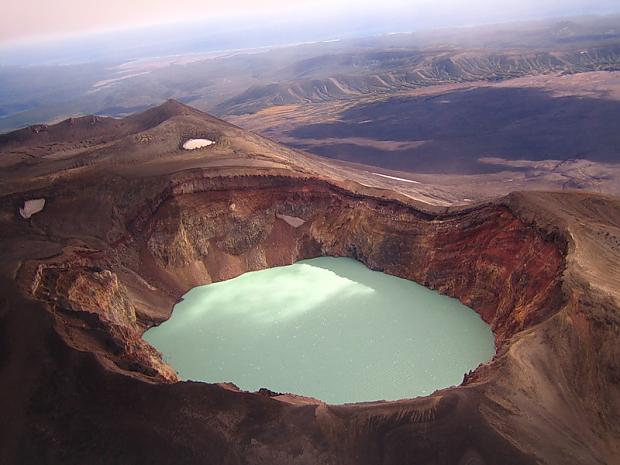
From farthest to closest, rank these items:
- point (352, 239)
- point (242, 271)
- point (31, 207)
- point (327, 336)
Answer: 1. point (352, 239)
2. point (242, 271)
3. point (31, 207)
4. point (327, 336)

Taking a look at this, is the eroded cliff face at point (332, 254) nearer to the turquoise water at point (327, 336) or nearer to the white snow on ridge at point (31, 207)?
the white snow on ridge at point (31, 207)

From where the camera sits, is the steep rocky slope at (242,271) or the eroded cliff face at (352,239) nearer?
the steep rocky slope at (242,271)

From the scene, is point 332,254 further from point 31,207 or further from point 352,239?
point 31,207

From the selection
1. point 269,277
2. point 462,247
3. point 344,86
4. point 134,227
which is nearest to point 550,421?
point 462,247

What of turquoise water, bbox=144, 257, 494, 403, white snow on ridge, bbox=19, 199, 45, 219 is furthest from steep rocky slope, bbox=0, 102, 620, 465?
turquoise water, bbox=144, 257, 494, 403

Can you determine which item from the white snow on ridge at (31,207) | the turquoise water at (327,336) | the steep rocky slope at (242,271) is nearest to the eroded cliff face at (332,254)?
the steep rocky slope at (242,271)

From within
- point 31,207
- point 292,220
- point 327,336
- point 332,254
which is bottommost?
point 332,254

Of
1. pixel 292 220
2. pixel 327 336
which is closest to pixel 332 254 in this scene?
pixel 292 220

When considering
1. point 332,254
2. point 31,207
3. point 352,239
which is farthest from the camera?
point 332,254

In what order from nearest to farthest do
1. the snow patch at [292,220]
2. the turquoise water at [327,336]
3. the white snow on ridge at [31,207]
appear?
the turquoise water at [327,336] < the white snow on ridge at [31,207] < the snow patch at [292,220]
